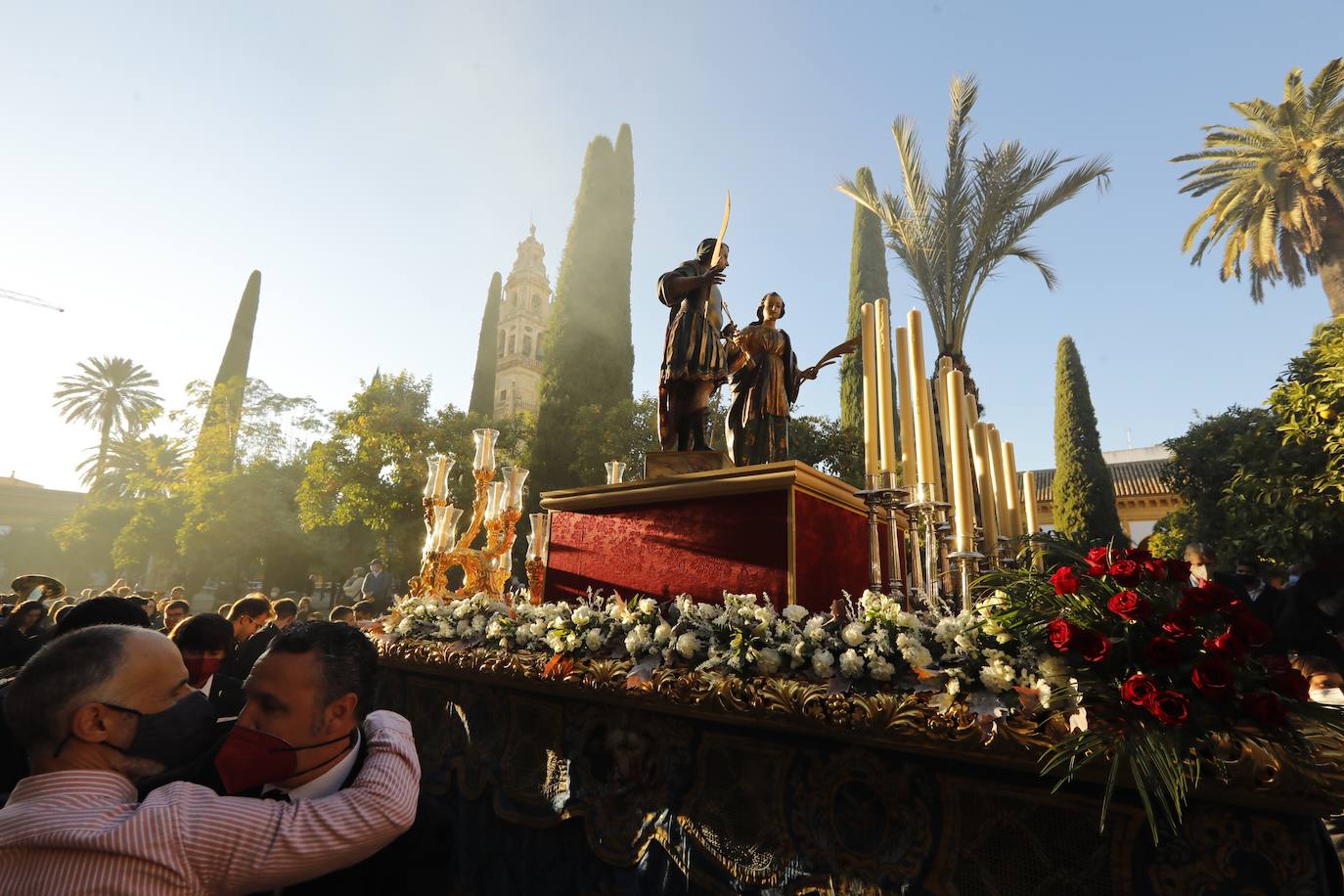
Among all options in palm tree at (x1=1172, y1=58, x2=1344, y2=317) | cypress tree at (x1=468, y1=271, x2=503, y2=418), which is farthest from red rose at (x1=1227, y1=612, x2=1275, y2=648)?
cypress tree at (x1=468, y1=271, x2=503, y2=418)

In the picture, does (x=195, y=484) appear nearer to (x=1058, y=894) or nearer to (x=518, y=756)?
(x=518, y=756)

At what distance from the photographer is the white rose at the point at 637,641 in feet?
10.2

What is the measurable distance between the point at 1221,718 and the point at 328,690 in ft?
8.58

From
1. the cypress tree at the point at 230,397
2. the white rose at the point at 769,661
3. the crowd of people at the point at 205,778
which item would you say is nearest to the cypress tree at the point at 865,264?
the white rose at the point at 769,661

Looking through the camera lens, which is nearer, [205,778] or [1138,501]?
[205,778]

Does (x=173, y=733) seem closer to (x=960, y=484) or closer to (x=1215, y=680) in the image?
(x=1215, y=680)

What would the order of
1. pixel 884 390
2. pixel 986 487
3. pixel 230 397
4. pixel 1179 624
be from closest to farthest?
pixel 1179 624 → pixel 884 390 → pixel 986 487 → pixel 230 397

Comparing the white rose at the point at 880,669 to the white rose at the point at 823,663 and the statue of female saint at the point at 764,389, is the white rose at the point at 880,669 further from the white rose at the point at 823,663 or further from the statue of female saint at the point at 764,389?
the statue of female saint at the point at 764,389

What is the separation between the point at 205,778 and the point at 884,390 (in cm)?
305

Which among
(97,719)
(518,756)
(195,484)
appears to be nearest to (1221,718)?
(97,719)

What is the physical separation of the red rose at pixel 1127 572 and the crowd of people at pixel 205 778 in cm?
232

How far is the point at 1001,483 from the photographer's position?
436cm

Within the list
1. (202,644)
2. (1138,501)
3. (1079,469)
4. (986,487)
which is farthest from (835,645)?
(1138,501)

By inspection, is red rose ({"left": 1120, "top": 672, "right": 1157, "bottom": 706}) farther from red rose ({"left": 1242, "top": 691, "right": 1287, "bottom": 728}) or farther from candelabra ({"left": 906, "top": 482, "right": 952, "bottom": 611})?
candelabra ({"left": 906, "top": 482, "right": 952, "bottom": 611})
